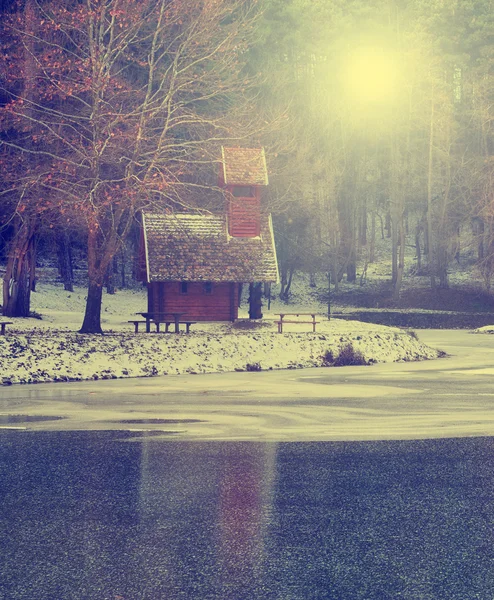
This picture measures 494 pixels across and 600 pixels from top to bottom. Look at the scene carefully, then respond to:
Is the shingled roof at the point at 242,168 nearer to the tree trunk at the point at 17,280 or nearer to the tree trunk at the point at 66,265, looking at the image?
the tree trunk at the point at 17,280

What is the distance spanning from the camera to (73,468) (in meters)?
10.2

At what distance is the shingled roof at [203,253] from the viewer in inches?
1522

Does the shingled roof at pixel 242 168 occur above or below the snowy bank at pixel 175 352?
above

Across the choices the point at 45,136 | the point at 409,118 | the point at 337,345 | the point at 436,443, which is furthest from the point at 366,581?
the point at 409,118

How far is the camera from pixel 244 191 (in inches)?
1599

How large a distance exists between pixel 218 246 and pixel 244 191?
2.92 metres

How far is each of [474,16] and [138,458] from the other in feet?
200

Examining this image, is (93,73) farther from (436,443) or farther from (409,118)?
(409,118)

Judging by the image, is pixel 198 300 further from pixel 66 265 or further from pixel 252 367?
pixel 252 367


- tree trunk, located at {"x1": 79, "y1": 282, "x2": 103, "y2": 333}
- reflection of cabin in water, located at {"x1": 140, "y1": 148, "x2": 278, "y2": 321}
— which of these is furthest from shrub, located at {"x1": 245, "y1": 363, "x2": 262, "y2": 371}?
reflection of cabin in water, located at {"x1": 140, "y1": 148, "x2": 278, "y2": 321}

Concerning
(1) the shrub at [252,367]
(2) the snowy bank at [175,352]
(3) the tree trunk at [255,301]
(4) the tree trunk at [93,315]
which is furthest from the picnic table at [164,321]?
(1) the shrub at [252,367]

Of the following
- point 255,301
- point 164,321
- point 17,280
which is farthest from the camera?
point 255,301

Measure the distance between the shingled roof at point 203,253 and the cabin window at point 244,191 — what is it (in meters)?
1.22

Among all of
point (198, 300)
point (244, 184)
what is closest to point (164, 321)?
point (198, 300)
